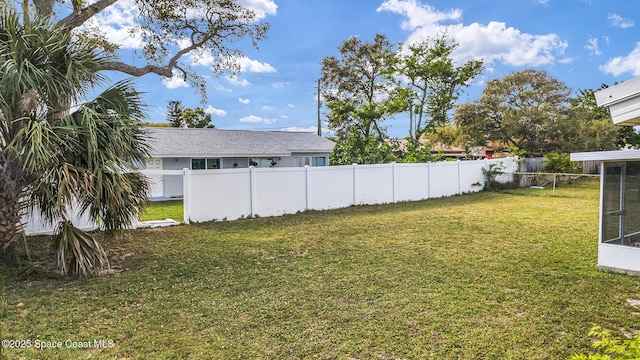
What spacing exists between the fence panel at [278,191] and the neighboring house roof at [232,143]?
20.6 feet

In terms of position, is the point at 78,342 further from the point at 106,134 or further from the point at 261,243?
the point at 261,243

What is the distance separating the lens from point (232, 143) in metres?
17.8

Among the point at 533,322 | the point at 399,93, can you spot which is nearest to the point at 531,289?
the point at 533,322

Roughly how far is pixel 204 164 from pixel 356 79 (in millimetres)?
12316

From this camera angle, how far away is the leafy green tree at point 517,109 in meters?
25.1

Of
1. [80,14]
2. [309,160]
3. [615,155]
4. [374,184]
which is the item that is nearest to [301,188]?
[374,184]

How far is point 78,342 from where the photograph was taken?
334 cm

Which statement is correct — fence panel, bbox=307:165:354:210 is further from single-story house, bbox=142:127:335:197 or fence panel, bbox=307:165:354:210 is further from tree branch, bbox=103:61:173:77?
single-story house, bbox=142:127:335:197

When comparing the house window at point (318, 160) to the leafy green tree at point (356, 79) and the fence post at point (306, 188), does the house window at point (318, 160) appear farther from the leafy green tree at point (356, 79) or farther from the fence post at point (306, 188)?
the fence post at point (306, 188)

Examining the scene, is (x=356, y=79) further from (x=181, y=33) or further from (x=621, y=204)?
(x=621, y=204)

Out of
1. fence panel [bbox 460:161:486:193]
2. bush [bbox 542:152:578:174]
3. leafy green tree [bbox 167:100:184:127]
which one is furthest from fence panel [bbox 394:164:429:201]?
leafy green tree [bbox 167:100:184:127]

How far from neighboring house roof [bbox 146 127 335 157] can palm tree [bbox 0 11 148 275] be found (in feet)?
31.0

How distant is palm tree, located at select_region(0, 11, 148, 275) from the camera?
4695 mm

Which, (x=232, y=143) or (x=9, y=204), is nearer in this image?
(x=9, y=204)
